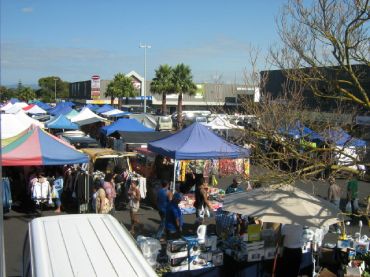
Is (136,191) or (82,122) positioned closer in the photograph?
(136,191)

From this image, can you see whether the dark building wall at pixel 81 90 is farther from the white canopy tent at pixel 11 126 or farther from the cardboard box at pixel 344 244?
the cardboard box at pixel 344 244

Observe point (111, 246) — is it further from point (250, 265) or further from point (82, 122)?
point (82, 122)

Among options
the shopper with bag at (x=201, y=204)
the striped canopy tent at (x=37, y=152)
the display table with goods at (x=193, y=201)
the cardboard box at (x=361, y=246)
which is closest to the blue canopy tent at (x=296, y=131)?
the cardboard box at (x=361, y=246)

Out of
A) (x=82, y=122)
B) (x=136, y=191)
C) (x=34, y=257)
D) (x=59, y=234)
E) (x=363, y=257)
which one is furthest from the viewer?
(x=82, y=122)

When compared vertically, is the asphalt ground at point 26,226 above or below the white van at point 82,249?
below

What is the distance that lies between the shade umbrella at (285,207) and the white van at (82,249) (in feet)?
11.3

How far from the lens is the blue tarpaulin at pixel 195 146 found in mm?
13141

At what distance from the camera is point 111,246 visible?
422 centimetres

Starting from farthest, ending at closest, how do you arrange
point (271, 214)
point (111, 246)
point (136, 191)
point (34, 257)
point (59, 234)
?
point (136, 191), point (271, 214), point (59, 234), point (111, 246), point (34, 257)

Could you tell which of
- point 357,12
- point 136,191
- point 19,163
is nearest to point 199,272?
point 136,191

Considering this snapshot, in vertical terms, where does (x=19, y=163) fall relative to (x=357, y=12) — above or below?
below

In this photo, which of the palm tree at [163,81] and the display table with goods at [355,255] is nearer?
the display table with goods at [355,255]

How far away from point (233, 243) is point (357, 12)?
4874mm

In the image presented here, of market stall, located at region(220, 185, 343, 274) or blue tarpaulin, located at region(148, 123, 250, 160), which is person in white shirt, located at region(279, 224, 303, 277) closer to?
market stall, located at region(220, 185, 343, 274)
